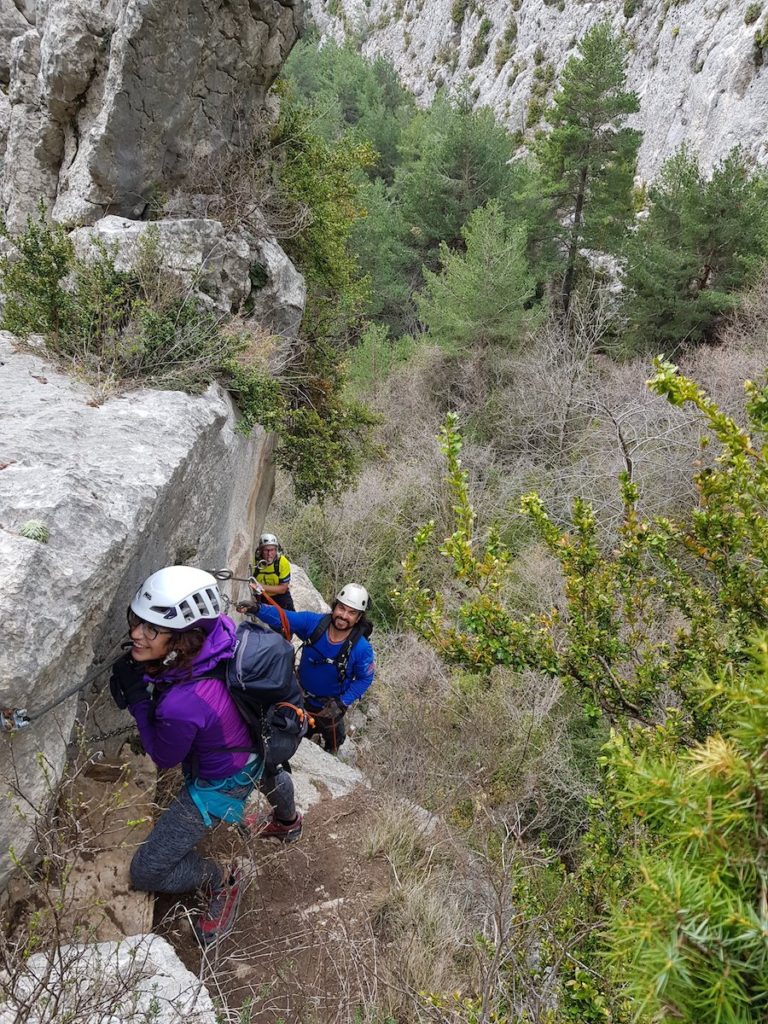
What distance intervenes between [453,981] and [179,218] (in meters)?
7.20

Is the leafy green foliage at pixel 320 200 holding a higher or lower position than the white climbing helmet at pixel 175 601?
higher

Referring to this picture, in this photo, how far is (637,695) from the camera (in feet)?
8.59

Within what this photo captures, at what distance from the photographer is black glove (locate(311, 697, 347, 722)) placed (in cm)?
525

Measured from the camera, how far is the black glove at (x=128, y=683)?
3.16 meters

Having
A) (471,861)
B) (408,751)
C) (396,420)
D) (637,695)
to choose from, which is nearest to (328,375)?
(408,751)

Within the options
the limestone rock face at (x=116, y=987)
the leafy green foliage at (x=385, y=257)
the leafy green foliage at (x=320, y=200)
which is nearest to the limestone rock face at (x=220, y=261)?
the leafy green foliage at (x=320, y=200)

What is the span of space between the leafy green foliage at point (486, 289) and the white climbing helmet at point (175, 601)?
1342 cm

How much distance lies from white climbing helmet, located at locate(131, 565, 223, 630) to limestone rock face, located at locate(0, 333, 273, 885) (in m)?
0.20

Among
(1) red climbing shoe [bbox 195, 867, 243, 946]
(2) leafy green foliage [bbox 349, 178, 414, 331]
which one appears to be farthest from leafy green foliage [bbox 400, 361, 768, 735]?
(2) leafy green foliage [bbox 349, 178, 414, 331]

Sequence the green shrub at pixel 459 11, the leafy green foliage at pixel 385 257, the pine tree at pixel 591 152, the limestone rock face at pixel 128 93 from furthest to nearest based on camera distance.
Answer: the green shrub at pixel 459 11
the leafy green foliage at pixel 385 257
the pine tree at pixel 591 152
the limestone rock face at pixel 128 93

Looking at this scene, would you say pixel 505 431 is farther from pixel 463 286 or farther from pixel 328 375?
pixel 328 375

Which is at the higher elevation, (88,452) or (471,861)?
(88,452)

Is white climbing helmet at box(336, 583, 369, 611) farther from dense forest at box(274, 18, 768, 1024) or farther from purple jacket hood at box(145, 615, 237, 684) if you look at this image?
purple jacket hood at box(145, 615, 237, 684)

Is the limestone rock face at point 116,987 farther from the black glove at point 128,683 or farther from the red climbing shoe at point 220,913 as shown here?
the black glove at point 128,683
